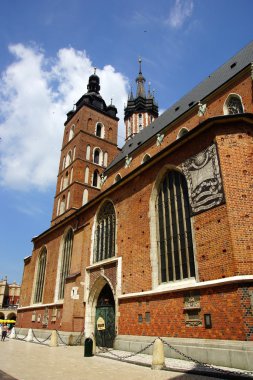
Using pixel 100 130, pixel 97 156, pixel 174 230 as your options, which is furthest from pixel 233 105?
pixel 100 130

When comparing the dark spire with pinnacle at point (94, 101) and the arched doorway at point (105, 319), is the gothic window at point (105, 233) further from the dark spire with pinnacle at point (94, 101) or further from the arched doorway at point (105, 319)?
the dark spire with pinnacle at point (94, 101)

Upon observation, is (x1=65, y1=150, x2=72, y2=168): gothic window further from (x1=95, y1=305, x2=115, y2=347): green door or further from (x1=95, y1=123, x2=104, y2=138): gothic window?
(x1=95, y1=305, x2=115, y2=347): green door

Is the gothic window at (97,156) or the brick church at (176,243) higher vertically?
the gothic window at (97,156)

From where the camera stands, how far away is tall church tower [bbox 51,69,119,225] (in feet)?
96.6

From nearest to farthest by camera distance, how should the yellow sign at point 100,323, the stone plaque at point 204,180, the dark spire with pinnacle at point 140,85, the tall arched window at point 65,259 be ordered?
the stone plaque at point 204,180
the yellow sign at point 100,323
the tall arched window at point 65,259
the dark spire with pinnacle at point 140,85

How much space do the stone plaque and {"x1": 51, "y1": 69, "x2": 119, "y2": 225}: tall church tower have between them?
18.5 m

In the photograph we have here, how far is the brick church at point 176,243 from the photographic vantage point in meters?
9.02

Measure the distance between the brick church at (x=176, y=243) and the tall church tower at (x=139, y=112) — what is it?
732 inches

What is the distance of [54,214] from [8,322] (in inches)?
908

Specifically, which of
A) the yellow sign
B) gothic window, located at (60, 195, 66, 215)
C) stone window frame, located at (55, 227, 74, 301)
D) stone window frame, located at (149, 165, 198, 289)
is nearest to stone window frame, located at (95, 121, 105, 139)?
gothic window, located at (60, 195, 66, 215)

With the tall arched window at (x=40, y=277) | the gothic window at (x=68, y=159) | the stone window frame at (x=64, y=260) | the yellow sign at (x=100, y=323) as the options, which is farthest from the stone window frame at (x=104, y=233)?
the gothic window at (x=68, y=159)

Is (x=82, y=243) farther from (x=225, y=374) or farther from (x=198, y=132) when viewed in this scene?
(x=225, y=374)

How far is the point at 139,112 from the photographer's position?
4191 cm

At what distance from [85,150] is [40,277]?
45.7 feet
